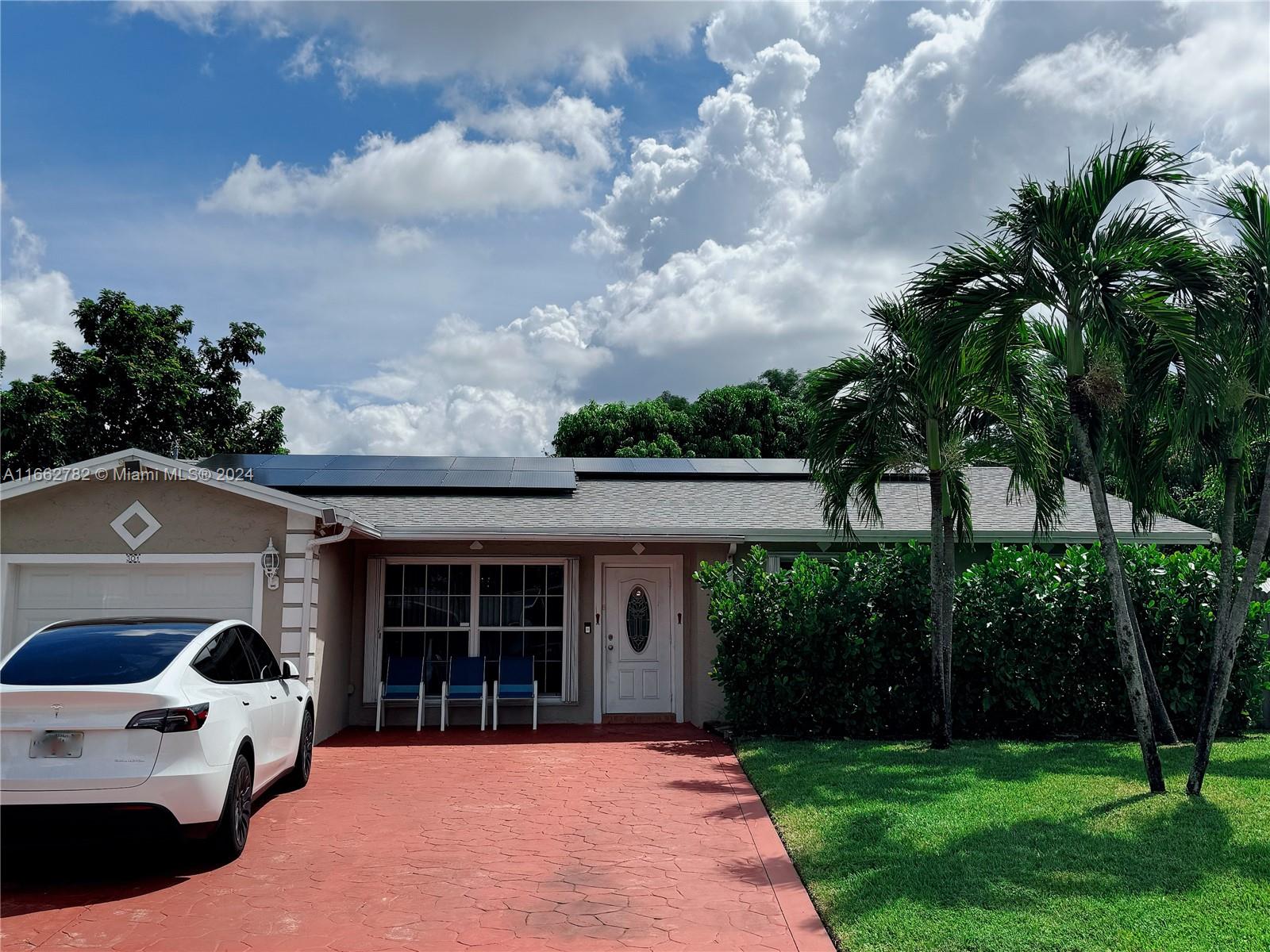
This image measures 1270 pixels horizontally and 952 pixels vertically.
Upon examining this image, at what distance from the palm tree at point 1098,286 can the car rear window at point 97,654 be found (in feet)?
22.3

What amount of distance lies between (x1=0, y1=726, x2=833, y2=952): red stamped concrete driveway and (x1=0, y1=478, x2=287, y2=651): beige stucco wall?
321 centimetres

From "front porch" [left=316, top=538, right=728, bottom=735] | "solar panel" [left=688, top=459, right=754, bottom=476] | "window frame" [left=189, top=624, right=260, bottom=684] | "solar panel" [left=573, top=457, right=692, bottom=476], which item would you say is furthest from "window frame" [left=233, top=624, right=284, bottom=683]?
"solar panel" [left=688, top=459, right=754, bottom=476]

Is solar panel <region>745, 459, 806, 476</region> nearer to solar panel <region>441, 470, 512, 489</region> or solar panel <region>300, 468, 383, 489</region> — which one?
solar panel <region>441, 470, 512, 489</region>

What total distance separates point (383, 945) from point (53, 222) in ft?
38.0

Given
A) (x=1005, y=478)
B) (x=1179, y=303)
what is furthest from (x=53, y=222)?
(x=1005, y=478)

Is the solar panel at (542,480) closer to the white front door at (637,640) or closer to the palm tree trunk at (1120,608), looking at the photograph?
the white front door at (637,640)

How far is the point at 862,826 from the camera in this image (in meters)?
6.64

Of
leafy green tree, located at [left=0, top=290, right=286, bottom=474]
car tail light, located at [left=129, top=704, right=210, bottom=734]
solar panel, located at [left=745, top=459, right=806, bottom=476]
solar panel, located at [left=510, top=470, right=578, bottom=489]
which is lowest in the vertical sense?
car tail light, located at [left=129, top=704, right=210, bottom=734]

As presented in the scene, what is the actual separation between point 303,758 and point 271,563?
2.89 m

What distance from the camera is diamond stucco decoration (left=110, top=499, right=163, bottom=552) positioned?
10.4 m

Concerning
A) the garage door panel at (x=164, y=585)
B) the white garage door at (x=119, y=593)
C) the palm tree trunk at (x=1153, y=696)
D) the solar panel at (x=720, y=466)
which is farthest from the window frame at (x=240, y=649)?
the solar panel at (x=720, y=466)

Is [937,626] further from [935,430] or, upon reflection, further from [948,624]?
[935,430]

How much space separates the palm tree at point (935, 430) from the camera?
31.6ft

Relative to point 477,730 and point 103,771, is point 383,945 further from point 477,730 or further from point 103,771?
point 477,730
